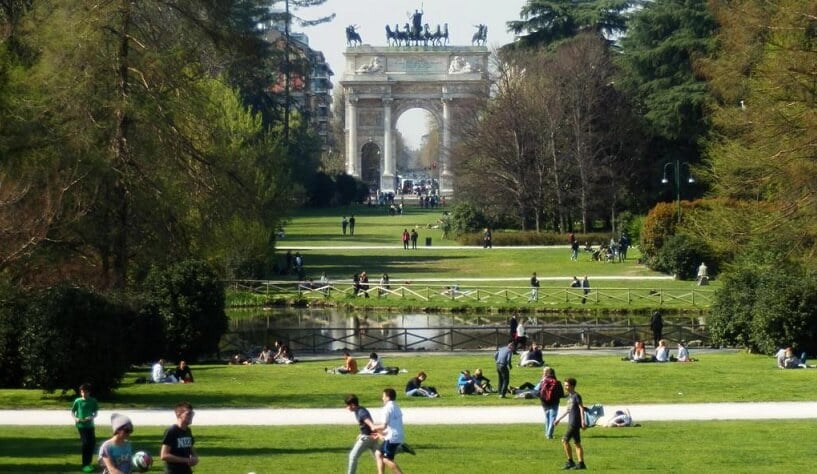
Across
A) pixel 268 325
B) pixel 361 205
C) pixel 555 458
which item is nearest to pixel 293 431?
pixel 555 458

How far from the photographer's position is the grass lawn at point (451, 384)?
25.9 meters

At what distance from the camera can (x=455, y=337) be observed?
40625 mm

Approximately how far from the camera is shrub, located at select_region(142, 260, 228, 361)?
110 feet

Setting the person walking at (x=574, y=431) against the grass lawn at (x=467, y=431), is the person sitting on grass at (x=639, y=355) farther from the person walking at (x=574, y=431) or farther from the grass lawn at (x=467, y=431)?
the person walking at (x=574, y=431)

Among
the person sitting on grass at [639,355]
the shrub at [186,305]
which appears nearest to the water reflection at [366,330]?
the shrub at [186,305]

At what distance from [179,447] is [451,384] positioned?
52.6ft

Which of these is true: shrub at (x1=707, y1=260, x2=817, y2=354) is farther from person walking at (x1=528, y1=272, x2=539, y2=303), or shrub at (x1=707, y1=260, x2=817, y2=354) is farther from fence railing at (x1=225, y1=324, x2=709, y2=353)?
person walking at (x1=528, y1=272, x2=539, y2=303)

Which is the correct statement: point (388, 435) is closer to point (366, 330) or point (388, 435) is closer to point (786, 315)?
point (786, 315)

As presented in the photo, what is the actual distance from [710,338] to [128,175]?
1543cm

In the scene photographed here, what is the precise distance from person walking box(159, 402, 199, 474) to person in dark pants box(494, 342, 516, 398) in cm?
1287

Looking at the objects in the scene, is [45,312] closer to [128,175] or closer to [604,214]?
[128,175]

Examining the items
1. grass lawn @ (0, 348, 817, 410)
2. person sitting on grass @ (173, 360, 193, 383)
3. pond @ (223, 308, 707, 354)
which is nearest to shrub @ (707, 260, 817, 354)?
grass lawn @ (0, 348, 817, 410)

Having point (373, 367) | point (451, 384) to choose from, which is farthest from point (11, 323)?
point (451, 384)

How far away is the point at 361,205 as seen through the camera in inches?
4668
